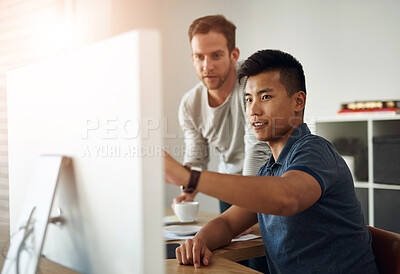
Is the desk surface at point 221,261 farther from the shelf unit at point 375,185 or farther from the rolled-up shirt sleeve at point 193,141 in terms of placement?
the shelf unit at point 375,185

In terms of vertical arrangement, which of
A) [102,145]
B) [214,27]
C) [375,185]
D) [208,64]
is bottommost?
[375,185]

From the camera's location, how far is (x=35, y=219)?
629 millimetres

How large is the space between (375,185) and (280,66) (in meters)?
1.86

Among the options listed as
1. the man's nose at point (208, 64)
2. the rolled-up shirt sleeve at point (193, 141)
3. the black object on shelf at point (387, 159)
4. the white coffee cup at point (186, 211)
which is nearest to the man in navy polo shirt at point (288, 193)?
the white coffee cup at point (186, 211)

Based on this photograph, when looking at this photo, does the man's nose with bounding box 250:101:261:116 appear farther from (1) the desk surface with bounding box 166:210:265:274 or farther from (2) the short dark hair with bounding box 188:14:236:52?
(2) the short dark hair with bounding box 188:14:236:52

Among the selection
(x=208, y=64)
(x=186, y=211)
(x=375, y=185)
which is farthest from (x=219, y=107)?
(x=375, y=185)

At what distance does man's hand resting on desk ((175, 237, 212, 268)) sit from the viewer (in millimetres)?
972

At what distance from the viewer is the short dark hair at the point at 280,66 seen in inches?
45.8

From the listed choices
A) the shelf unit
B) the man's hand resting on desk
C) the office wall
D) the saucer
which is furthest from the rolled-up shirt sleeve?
the office wall

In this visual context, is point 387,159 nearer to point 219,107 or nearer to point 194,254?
point 219,107

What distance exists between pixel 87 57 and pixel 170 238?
828mm

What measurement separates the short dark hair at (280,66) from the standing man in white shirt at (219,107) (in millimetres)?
545

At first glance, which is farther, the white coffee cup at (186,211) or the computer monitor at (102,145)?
the white coffee cup at (186,211)

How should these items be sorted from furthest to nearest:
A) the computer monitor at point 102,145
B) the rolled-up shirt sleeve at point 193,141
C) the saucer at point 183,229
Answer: the rolled-up shirt sleeve at point 193,141 → the saucer at point 183,229 → the computer monitor at point 102,145
